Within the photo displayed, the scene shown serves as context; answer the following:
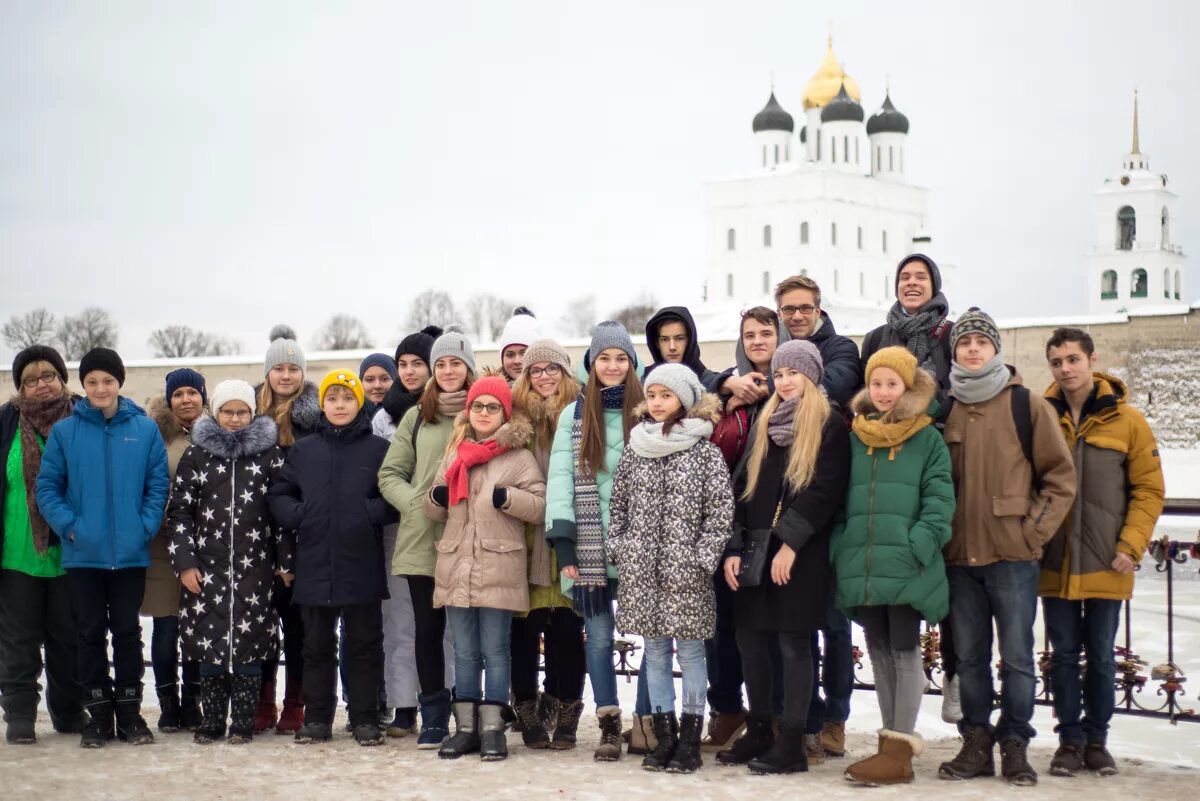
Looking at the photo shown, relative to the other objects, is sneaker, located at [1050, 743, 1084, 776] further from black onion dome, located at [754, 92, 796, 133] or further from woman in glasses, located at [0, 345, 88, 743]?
black onion dome, located at [754, 92, 796, 133]

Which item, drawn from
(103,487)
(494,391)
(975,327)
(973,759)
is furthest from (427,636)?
(975,327)

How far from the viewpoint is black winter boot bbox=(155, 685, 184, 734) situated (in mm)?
5695

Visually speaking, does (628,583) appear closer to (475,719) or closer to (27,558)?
(475,719)

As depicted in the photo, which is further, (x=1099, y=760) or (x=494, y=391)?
(x=494, y=391)

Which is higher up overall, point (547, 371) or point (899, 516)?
point (547, 371)

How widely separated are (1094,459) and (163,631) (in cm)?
385

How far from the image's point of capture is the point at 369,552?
554 centimetres

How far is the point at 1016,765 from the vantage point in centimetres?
478

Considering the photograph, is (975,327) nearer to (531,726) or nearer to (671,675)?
(671,675)

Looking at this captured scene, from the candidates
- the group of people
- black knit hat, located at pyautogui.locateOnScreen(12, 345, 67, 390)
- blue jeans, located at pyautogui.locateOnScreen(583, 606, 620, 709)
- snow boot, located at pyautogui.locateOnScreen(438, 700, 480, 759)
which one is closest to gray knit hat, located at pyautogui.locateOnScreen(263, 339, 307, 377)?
the group of people

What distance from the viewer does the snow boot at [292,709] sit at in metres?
5.75

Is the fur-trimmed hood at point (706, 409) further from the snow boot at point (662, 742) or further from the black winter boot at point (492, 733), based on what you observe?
the black winter boot at point (492, 733)

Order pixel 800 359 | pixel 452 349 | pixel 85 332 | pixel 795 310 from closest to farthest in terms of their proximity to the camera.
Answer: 1. pixel 800 359
2. pixel 795 310
3. pixel 452 349
4. pixel 85 332

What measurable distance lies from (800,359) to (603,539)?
1004 mm
